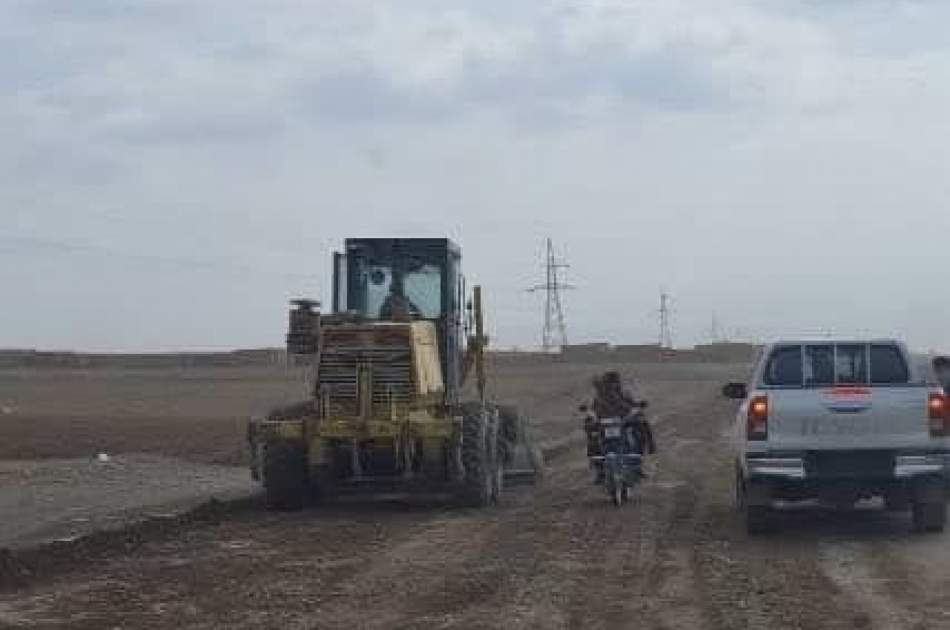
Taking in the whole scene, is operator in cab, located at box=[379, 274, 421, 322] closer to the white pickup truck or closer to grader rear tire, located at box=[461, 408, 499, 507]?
grader rear tire, located at box=[461, 408, 499, 507]

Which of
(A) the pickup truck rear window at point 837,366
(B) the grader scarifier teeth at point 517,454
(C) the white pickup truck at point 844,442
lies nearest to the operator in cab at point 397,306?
(B) the grader scarifier teeth at point 517,454

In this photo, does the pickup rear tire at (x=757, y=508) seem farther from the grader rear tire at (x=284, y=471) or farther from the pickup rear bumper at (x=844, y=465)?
the grader rear tire at (x=284, y=471)

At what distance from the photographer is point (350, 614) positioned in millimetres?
13469

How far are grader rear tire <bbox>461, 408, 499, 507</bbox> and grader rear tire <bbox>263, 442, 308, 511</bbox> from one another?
2103 mm

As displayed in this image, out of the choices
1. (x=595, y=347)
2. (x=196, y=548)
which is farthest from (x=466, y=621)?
(x=595, y=347)

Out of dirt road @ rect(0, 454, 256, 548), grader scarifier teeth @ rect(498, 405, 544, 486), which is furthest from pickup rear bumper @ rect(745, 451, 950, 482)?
grader scarifier teeth @ rect(498, 405, 544, 486)

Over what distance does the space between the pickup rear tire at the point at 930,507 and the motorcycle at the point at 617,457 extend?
4892mm

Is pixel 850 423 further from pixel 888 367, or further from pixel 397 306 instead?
pixel 397 306

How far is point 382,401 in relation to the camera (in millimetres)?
23203

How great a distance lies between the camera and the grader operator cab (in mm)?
22812

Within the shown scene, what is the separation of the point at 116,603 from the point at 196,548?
14.0ft

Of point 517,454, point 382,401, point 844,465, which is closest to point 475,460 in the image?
point 382,401

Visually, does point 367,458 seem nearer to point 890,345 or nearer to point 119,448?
point 890,345

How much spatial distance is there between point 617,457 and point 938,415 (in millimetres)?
5710
